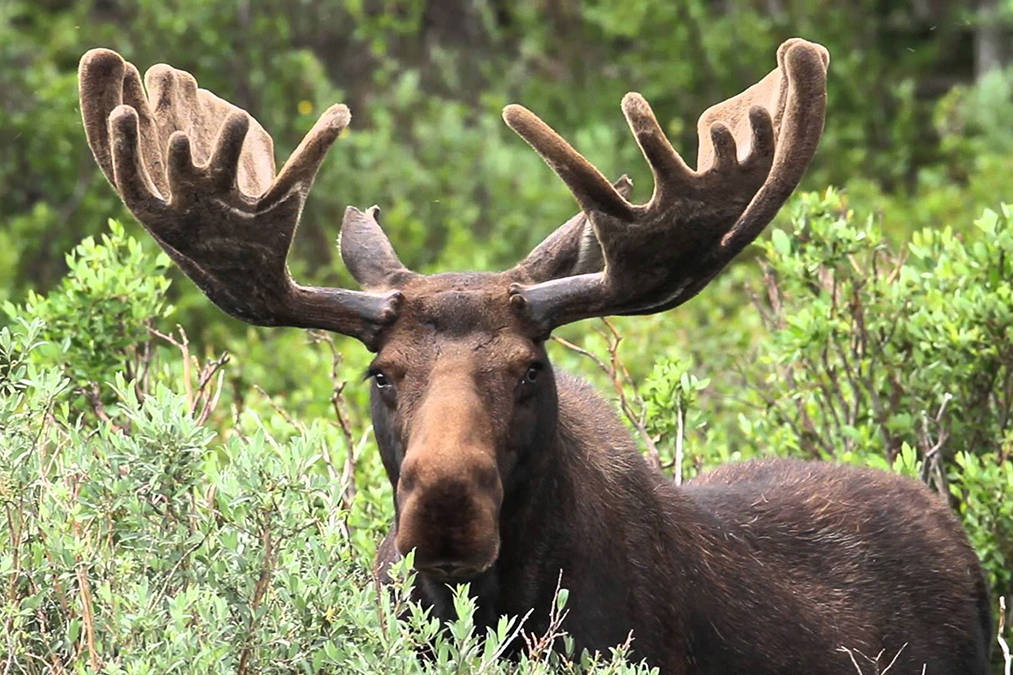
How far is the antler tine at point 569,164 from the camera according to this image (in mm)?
5121

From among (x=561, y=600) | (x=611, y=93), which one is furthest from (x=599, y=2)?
(x=561, y=600)

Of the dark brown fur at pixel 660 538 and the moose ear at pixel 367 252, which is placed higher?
the moose ear at pixel 367 252

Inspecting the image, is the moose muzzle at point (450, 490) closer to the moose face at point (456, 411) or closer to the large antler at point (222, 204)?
the moose face at point (456, 411)

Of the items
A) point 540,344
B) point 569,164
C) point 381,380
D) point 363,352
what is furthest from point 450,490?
point 363,352

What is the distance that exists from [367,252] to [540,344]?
0.66 meters

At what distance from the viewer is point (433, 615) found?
523 centimetres

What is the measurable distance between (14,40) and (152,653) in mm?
10946

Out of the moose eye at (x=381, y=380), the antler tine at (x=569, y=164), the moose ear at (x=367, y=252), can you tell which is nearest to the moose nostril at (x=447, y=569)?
the moose eye at (x=381, y=380)

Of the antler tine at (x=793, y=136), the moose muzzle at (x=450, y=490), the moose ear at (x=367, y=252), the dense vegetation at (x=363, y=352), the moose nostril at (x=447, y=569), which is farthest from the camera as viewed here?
the moose ear at (x=367, y=252)

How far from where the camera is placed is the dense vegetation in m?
4.48

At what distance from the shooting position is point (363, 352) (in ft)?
35.0

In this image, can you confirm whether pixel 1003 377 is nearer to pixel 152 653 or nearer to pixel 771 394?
pixel 771 394

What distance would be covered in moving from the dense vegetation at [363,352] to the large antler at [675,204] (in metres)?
0.87

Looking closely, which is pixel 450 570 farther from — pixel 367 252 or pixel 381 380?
pixel 367 252
